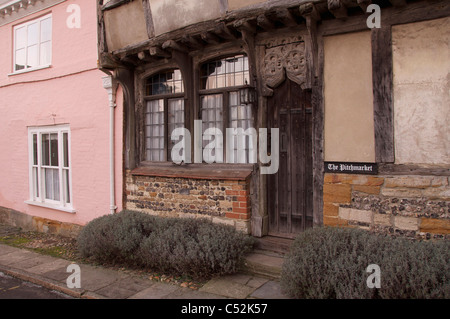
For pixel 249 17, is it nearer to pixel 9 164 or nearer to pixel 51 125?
pixel 51 125

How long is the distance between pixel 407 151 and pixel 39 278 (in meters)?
5.79

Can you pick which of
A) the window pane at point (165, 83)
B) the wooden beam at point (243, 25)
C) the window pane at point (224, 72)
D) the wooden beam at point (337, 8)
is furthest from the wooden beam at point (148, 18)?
the wooden beam at point (337, 8)

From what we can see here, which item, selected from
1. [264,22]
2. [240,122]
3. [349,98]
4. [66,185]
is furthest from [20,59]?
[349,98]

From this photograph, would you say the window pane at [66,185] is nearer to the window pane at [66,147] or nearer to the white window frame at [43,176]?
the white window frame at [43,176]

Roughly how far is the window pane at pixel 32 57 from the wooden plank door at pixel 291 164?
283 inches

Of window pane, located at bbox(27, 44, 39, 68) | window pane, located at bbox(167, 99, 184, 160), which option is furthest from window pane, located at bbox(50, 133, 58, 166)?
window pane, located at bbox(167, 99, 184, 160)

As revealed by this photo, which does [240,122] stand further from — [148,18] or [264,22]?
[148,18]

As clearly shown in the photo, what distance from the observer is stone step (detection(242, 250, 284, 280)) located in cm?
511

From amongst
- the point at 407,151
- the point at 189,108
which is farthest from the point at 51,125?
the point at 407,151

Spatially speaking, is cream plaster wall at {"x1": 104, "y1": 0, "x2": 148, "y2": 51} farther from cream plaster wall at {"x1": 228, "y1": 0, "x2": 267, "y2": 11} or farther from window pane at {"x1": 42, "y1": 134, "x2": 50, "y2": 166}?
window pane at {"x1": 42, "y1": 134, "x2": 50, "y2": 166}

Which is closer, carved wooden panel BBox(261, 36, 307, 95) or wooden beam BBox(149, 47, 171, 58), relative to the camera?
carved wooden panel BBox(261, 36, 307, 95)

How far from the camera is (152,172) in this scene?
23.5 feet

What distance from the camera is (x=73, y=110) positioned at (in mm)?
8664

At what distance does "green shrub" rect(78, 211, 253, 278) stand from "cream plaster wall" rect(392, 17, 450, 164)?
8.91 feet
